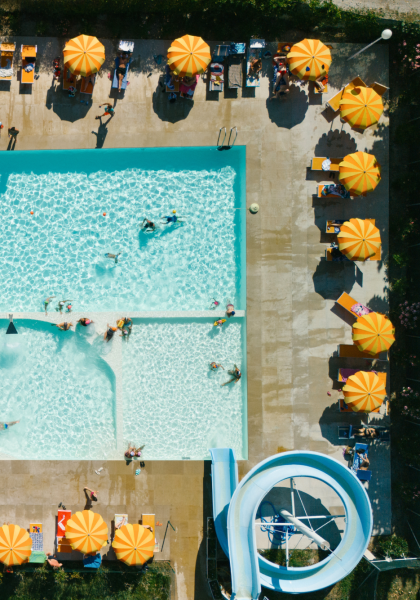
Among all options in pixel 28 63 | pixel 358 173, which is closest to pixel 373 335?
pixel 358 173

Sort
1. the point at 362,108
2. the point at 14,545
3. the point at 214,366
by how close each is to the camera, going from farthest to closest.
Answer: the point at 214,366 → the point at 362,108 → the point at 14,545

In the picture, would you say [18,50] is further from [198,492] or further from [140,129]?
[198,492]

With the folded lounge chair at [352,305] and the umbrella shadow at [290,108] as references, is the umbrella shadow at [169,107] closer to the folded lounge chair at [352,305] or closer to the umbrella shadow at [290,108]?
the umbrella shadow at [290,108]

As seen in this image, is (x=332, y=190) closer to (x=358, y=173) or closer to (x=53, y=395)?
(x=358, y=173)

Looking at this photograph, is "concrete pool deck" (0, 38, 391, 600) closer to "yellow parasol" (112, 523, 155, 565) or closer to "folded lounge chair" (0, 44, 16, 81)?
"folded lounge chair" (0, 44, 16, 81)

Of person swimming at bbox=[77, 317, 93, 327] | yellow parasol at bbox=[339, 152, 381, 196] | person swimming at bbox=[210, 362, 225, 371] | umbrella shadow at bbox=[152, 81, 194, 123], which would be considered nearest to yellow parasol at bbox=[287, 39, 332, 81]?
yellow parasol at bbox=[339, 152, 381, 196]

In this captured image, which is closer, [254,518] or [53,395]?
[254,518]
